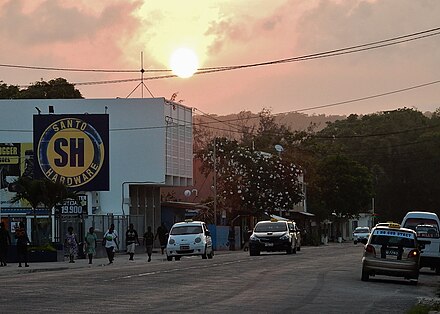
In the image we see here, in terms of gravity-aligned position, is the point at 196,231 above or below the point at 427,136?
below

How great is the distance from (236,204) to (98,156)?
23.6 meters

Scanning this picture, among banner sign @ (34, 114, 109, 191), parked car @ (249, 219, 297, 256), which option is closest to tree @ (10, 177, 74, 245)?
parked car @ (249, 219, 297, 256)

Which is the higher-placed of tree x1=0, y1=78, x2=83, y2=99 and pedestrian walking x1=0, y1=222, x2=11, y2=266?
tree x1=0, y1=78, x2=83, y2=99

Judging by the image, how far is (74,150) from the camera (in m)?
61.7

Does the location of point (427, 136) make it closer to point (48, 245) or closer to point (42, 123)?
point (42, 123)

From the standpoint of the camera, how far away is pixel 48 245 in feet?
157

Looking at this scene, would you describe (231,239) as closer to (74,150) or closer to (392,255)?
(74,150)

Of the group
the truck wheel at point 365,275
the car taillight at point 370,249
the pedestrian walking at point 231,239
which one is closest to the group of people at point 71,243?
the truck wheel at point 365,275

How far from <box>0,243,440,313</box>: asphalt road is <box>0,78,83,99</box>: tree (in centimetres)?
6104

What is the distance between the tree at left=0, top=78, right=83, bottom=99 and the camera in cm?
9462

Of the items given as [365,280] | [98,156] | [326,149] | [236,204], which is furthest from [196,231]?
[326,149]

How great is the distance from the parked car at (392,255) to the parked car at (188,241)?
60.0ft

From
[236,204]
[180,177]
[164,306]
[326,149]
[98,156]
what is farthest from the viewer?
[326,149]

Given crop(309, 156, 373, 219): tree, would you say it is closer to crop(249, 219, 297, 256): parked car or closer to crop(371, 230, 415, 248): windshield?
crop(249, 219, 297, 256): parked car
